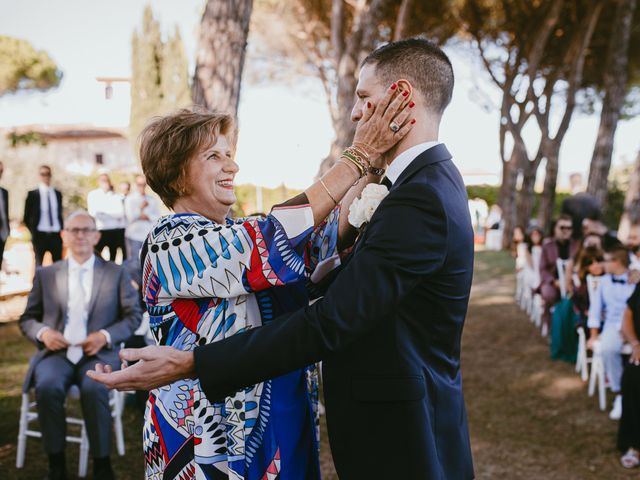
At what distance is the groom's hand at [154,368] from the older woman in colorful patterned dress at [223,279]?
0.20 meters

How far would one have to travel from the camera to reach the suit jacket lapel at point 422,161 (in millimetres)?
1681

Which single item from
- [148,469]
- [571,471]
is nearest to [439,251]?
[148,469]

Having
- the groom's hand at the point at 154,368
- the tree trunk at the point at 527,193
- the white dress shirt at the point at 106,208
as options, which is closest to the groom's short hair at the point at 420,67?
the groom's hand at the point at 154,368

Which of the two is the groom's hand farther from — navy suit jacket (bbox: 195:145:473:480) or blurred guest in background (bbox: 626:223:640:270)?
blurred guest in background (bbox: 626:223:640:270)

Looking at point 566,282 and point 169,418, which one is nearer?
point 169,418

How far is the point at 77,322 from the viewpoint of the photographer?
183 inches

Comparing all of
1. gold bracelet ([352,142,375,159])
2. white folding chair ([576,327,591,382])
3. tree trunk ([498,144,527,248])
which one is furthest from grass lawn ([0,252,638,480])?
tree trunk ([498,144,527,248])

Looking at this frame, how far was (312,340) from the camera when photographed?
4.95 ft

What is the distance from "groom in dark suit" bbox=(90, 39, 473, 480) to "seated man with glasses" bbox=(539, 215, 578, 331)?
7255mm

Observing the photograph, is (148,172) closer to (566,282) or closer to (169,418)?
(169,418)

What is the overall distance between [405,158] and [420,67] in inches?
11.0

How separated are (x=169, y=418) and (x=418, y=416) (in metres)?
0.77

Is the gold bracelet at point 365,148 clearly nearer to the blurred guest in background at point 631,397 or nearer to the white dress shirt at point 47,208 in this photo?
the blurred guest in background at point 631,397

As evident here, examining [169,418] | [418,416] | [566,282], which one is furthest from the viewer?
[566,282]
